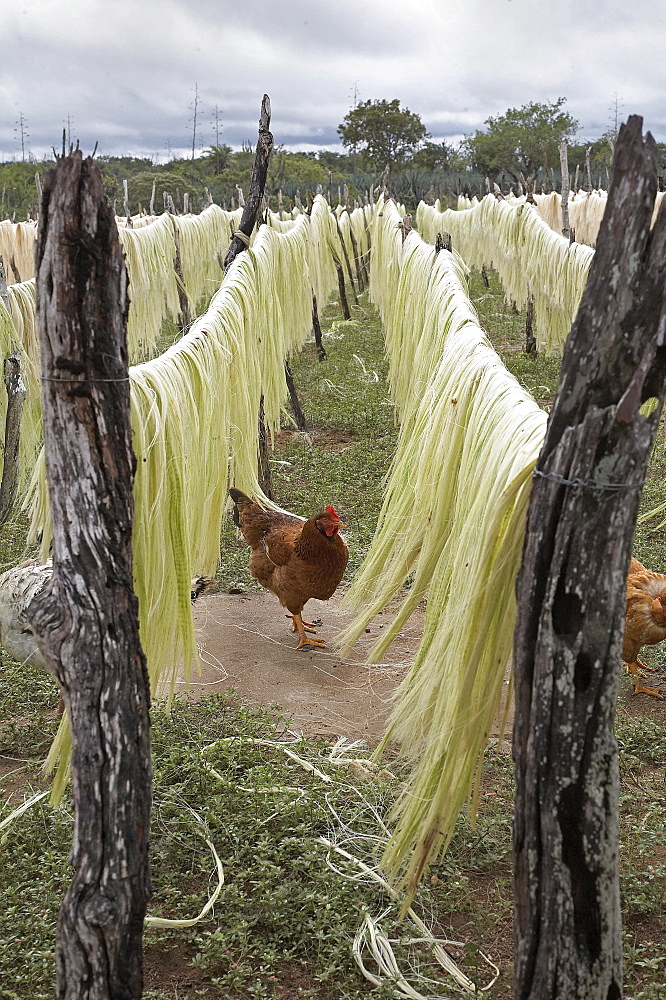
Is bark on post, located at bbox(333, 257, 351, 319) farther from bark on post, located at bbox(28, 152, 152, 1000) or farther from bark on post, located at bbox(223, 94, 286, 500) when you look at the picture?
bark on post, located at bbox(28, 152, 152, 1000)

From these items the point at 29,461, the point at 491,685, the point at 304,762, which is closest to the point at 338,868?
the point at 304,762

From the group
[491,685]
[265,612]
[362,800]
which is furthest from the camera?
[265,612]

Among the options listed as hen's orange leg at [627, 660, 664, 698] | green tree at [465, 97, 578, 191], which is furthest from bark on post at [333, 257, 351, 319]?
green tree at [465, 97, 578, 191]

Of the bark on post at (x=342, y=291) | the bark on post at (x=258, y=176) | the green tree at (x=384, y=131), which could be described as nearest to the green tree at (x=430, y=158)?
the green tree at (x=384, y=131)

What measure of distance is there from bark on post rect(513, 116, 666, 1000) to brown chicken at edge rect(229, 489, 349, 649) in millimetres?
2064

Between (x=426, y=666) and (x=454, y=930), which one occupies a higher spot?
(x=426, y=666)

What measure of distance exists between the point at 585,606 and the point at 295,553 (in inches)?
90.0

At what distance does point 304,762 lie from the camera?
2.70 meters

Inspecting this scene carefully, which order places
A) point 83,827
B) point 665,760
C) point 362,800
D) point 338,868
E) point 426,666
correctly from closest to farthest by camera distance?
point 83,827, point 426,666, point 338,868, point 362,800, point 665,760

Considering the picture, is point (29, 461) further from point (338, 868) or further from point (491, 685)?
point (491, 685)

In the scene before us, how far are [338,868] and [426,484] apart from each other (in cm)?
107

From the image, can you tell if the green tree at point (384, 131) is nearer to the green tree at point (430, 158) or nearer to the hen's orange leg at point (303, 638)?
the green tree at point (430, 158)

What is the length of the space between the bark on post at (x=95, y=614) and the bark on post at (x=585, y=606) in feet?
2.19

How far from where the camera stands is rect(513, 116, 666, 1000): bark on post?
119cm
